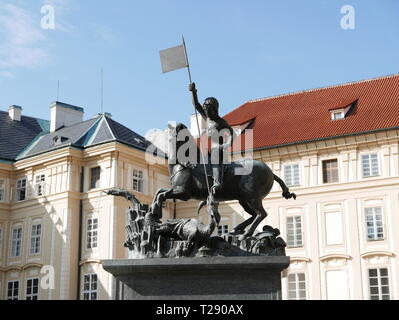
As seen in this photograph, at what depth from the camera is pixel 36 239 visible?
37250 millimetres

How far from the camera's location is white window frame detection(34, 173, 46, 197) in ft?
123

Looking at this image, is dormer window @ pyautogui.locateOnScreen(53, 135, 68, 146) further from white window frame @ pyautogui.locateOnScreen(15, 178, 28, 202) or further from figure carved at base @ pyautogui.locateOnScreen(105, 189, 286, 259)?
figure carved at base @ pyautogui.locateOnScreen(105, 189, 286, 259)

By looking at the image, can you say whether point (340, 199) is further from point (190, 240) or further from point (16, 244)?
point (190, 240)

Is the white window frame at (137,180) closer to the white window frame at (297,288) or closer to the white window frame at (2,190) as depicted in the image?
the white window frame at (2,190)

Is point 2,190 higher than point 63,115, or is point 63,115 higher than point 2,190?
point 63,115

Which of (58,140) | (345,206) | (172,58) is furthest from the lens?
(58,140)

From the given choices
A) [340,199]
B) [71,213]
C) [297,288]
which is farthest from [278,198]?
[71,213]

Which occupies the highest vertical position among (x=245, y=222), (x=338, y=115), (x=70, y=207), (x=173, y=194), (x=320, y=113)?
(x=320, y=113)

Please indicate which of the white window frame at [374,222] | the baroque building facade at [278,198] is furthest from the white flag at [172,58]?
the white window frame at [374,222]

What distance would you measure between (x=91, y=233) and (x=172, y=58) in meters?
25.8

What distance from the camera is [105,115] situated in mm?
40219

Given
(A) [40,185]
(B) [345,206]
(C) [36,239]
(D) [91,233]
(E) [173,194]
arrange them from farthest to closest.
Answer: (A) [40,185] → (C) [36,239] → (D) [91,233] → (B) [345,206] → (E) [173,194]

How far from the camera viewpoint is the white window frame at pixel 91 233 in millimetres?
35125
